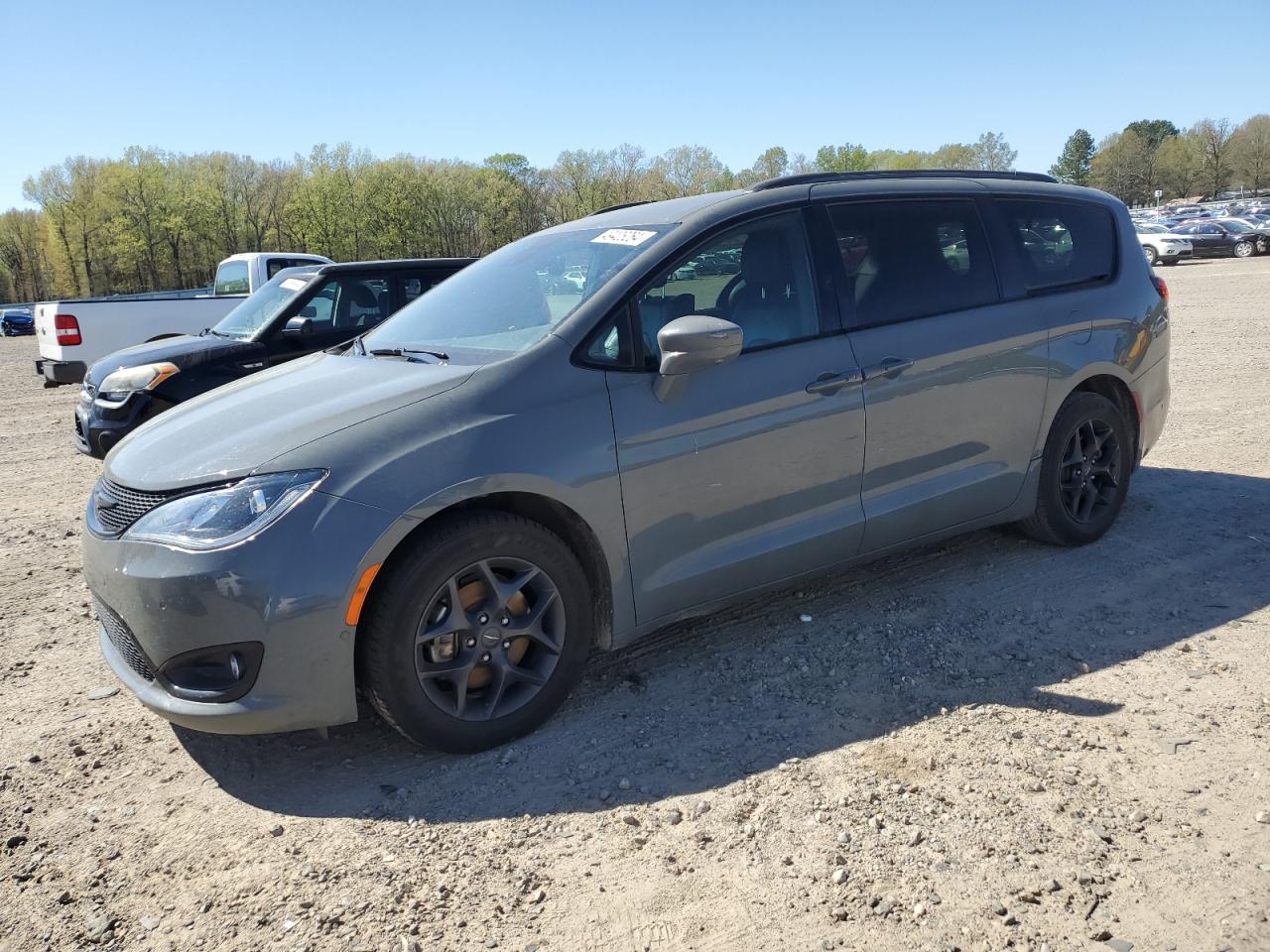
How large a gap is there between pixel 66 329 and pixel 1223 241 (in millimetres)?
41552

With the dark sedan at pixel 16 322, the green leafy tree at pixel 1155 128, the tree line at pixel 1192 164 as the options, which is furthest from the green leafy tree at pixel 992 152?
the dark sedan at pixel 16 322

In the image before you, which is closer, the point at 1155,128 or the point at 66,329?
the point at 66,329

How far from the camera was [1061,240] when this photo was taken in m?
4.73

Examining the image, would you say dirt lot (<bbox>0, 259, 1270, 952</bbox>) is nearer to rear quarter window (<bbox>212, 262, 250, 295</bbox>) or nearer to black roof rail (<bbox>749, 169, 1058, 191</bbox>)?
black roof rail (<bbox>749, 169, 1058, 191</bbox>)

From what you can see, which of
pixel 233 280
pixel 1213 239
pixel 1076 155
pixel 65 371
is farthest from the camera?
pixel 1076 155

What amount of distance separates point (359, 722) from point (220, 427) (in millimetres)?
1212

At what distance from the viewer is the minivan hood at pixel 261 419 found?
3021 mm

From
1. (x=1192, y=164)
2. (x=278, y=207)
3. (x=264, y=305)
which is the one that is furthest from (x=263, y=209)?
(x=1192, y=164)

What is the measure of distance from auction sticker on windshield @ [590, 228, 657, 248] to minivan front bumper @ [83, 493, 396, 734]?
A: 61.2 inches

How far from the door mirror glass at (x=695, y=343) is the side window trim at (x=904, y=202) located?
794mm

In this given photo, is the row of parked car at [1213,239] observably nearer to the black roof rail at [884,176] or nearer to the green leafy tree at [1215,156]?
the black roof rail at [884,176]

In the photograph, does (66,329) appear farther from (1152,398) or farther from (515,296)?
(1152,398)

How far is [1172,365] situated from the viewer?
10.7 metres

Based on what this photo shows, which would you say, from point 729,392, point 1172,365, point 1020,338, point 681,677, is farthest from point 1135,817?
point 1172,365
